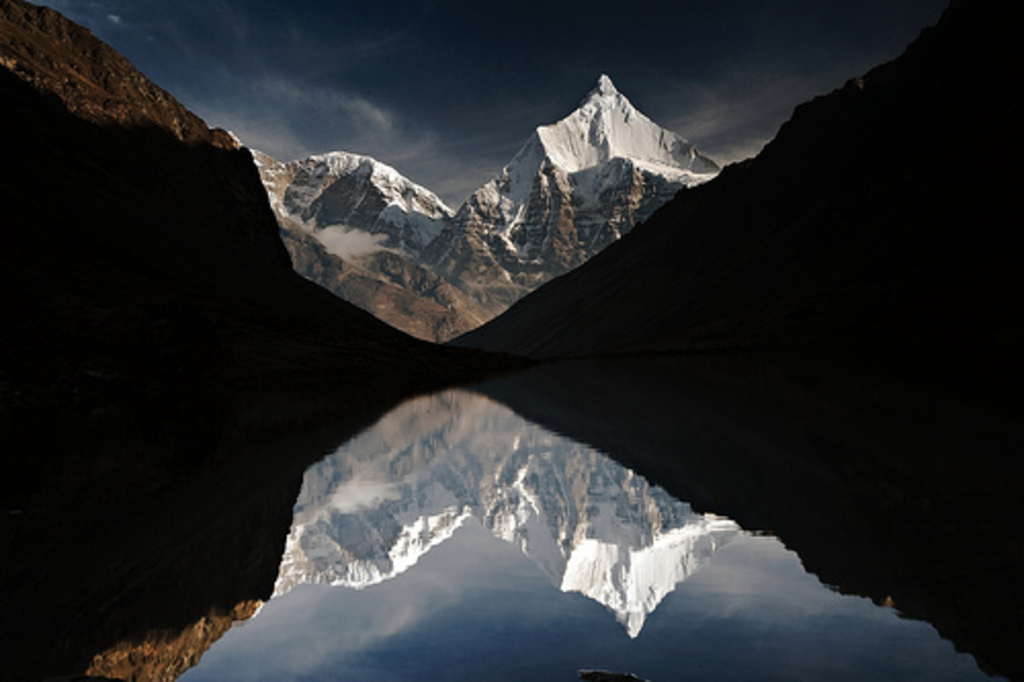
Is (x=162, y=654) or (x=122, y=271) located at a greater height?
(x=122, y=271)

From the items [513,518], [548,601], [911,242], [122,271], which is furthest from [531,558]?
[911,242]

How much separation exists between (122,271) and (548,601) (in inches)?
4588

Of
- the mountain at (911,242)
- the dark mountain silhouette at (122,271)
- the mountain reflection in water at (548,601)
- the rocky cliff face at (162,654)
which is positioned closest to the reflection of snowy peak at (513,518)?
the mountain reflection in water at (548,601)

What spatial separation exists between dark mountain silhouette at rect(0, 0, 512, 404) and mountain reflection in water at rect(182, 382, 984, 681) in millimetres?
54258

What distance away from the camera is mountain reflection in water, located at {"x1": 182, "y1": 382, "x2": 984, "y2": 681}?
10.0m

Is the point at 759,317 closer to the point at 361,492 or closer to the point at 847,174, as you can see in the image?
the point at 847,174

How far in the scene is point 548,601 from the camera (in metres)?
13.0

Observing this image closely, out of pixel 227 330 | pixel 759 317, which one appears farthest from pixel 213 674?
pixel 759 317

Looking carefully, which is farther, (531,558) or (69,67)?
(69,67)

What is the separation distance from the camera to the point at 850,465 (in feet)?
74.4

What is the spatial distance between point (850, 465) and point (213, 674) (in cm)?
1959

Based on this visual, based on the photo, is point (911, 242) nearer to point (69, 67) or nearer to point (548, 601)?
point (548, 601)

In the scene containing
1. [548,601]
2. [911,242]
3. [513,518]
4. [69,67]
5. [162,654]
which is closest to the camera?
[162,654]

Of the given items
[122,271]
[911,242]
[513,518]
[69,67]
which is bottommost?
[513,518]
